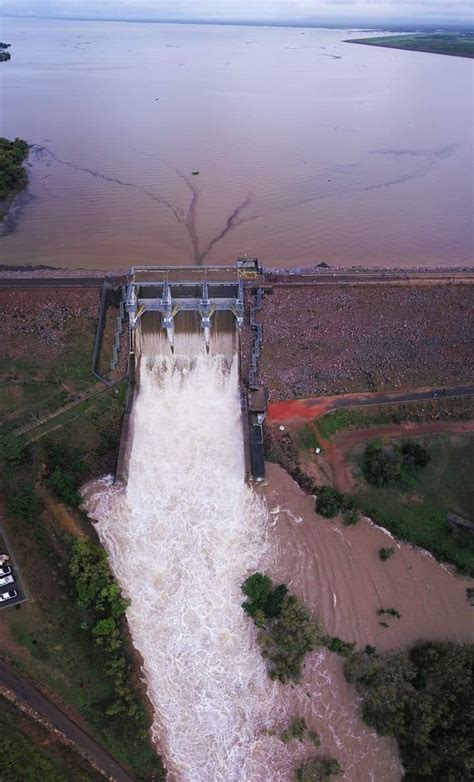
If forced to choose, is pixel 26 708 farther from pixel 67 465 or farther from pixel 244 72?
pixel 244 72

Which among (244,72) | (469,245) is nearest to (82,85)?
(244,72)

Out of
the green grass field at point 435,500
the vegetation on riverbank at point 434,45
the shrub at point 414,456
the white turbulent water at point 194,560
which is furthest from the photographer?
the vegetation on riverbank at point 434,45

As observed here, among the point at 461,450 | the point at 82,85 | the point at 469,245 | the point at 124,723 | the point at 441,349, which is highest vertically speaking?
the point at 82,85

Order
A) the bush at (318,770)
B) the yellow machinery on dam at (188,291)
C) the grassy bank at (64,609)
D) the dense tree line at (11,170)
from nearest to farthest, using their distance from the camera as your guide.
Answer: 1. the bush at (318,770)
2. the grassy bank at (64,609)
3. the yellow machinery on dam at (188,291)
4. the dense tree line at (11,170)

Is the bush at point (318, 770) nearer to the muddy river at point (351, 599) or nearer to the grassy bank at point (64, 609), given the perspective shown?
the muddy river at point (351, 599)

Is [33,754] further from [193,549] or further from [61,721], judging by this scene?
[193,549]

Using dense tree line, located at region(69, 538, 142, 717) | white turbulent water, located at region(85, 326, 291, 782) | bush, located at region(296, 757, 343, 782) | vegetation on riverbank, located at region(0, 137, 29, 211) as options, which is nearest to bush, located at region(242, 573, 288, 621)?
white turbulent water, located at region(85, 326, 291, 782)

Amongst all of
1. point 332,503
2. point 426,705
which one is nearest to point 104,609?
point 332,503

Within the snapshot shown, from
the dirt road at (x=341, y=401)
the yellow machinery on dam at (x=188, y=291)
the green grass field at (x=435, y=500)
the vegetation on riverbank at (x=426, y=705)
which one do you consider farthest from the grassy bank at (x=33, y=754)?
the yellow machinery on dam at (x=188, y=291)

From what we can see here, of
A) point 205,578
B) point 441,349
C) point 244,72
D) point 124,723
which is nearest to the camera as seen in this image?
point 124,723
